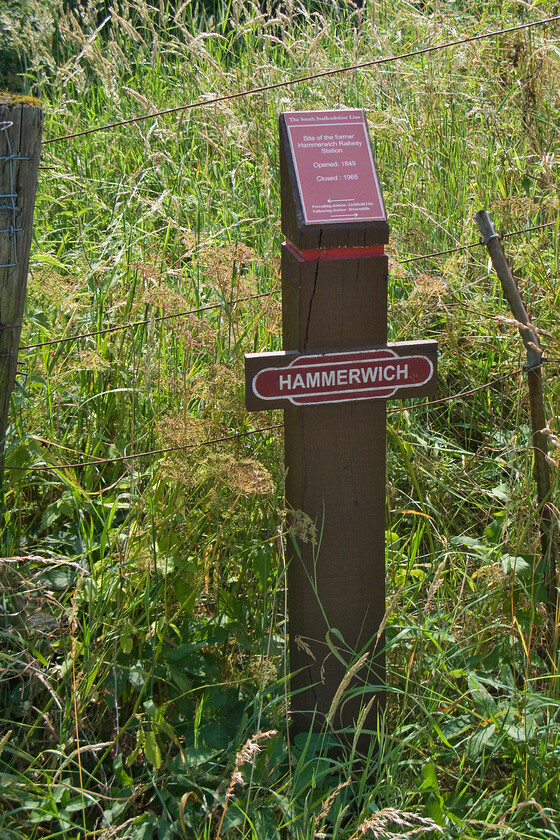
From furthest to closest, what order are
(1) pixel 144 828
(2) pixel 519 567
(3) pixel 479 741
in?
(2) pixel 519 567 < (3) pixel 479 741 < (1) pixel 144 828

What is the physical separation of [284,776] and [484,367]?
5.26ft

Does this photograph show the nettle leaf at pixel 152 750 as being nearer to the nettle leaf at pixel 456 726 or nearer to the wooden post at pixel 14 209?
the nettle leaf at pixel 456 726

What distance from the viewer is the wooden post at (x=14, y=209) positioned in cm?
180

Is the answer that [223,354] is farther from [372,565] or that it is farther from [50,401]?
[372,565]

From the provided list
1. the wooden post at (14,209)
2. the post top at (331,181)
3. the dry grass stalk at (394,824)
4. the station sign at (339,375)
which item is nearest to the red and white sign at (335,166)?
the post top at (331,181)

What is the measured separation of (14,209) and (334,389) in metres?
0.80

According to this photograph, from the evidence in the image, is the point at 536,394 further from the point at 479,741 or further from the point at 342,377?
the point at 479,741

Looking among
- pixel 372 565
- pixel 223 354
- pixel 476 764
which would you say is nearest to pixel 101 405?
pixel 223 354

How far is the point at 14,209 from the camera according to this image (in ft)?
6.05

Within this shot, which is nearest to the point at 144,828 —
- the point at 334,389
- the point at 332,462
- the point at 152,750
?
the point at 152,750

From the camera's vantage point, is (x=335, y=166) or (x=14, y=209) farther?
(x=14, y=209)

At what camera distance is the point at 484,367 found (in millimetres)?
2859

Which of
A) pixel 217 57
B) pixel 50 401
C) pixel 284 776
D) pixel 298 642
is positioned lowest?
pixel 284 776

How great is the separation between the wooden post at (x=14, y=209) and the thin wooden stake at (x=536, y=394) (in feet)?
3.43
